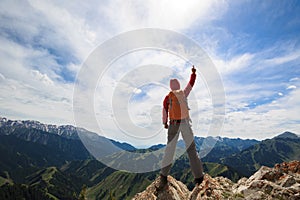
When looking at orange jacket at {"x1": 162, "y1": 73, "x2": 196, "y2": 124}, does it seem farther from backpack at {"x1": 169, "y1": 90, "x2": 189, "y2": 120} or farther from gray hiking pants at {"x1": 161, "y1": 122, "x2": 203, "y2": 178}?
gray hiking pants at {"x1": 161, "y1": 122, "x2": 203, "y2": 178}

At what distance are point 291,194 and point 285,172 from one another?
7.09 ft

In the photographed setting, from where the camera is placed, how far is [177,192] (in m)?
11.4

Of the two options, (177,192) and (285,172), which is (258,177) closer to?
(285,172)

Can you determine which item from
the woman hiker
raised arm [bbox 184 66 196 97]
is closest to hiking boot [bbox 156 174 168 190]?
the woman hiker

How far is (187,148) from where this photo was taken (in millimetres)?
9891

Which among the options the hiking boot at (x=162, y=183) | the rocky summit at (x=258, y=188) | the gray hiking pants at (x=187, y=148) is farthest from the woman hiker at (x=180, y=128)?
the rocky summit at (x=258, y=188)

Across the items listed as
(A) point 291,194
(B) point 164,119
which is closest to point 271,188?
(A) point 291,194

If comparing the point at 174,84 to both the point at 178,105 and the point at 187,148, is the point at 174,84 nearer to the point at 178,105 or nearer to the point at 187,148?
the point at 178,105

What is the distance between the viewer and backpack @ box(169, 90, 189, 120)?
10016 millimetres

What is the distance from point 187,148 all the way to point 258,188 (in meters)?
3.10

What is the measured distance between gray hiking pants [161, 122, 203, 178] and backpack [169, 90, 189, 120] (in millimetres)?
410

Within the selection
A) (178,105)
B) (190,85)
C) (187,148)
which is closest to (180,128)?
(187,148)

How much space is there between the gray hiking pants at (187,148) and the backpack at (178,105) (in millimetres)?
410

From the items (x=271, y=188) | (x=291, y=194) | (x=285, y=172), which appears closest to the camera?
(x=291, y=194)
